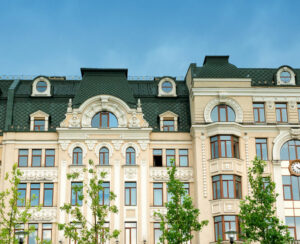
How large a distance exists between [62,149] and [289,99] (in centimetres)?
1957

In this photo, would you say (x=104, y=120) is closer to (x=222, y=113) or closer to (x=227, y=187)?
(x=222, y=113)

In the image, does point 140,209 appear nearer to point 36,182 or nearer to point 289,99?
point 36,182

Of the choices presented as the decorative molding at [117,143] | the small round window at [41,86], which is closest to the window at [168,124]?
the decorative molding at [117,143]

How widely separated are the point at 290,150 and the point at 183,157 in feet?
29.2

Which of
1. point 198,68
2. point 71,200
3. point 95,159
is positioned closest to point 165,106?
point 198,68

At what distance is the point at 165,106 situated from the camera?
52250 millimetres

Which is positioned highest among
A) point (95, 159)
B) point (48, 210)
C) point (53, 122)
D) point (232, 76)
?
point (232, 76)

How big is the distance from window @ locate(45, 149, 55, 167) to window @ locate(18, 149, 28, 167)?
1.65 m

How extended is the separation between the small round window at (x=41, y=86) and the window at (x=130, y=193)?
11.8 metres

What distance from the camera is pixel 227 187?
1850 inches

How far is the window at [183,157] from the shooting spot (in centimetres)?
4982

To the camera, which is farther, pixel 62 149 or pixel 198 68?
pixel 198 68

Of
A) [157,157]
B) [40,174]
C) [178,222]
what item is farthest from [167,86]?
[178,222]

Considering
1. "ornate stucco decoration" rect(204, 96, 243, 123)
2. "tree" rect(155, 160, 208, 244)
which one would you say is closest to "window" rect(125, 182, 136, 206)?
"ornate stucco decoration" rect(204, 96, 243, 123)
